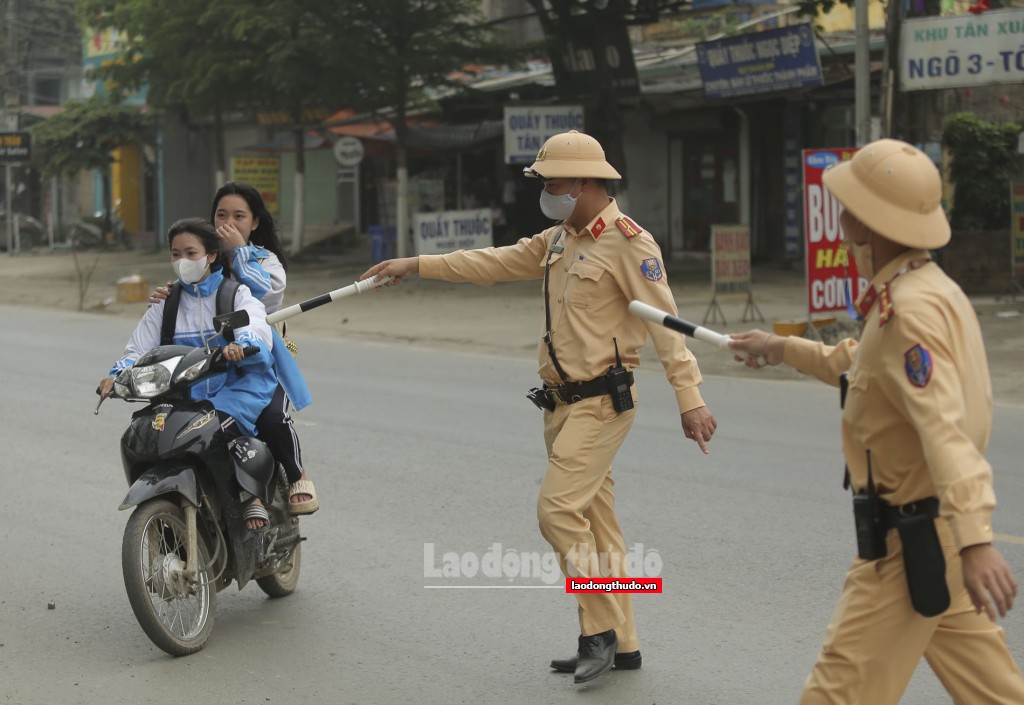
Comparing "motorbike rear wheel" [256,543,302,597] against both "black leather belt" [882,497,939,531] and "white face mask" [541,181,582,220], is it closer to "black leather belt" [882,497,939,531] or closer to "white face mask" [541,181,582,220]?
"white face mask" [541,181,582,220]

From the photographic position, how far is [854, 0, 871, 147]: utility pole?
14820 millimetres

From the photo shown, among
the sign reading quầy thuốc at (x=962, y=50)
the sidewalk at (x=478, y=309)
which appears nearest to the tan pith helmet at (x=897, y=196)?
the sidewalk at (x=478, y=309)

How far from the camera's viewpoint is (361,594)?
5.95 meters

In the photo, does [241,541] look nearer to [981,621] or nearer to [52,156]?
[981,621]

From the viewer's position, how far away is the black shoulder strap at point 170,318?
213 inches

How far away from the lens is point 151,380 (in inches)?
198

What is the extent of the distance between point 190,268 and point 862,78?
11.4 metres

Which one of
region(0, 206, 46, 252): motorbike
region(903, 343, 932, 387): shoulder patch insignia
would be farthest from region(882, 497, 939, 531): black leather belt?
region(0, 206, 46, 252): motorbike

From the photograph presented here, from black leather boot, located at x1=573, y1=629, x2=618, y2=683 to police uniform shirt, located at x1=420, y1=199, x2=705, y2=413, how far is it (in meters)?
0.86

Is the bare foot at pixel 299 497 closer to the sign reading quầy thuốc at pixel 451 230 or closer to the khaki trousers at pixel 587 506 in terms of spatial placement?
the khaki trousers at pixel 587 506

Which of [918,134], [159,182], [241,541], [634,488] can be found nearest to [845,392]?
[241,541]

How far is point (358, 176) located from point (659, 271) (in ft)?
108

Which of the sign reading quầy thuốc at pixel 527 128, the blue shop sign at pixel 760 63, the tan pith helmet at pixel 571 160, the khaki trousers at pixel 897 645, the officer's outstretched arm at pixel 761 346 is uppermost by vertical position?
the blue shop sign at pixel 760 63

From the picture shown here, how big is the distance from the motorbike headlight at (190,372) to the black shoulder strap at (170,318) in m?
0.42
